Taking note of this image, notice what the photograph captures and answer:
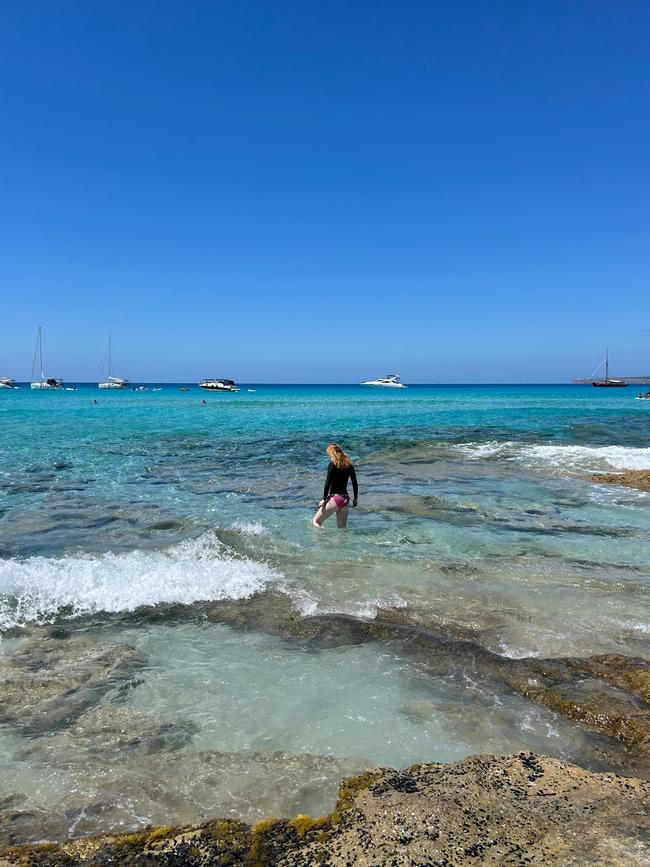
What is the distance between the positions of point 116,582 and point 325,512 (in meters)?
4.70

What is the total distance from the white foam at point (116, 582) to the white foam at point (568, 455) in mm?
15398

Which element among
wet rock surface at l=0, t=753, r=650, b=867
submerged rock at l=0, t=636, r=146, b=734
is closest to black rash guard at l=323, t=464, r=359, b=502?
submerged rock at l=0, t=636, r=146, b=734

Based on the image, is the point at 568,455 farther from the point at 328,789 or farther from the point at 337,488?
the point at 328,789

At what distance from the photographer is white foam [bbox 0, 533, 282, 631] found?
7594 millimetres

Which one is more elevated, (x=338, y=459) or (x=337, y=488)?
(x=338, y=459)

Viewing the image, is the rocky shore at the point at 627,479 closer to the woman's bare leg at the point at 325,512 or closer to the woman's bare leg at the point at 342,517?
the woman's bare leg at the point at 342,517

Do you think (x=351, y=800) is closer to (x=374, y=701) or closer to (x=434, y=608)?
(x=374, y=701)

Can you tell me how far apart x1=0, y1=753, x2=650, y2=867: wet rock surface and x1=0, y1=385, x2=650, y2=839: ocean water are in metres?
0.31

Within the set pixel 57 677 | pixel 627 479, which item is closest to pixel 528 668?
pixel 57 677

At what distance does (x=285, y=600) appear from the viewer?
7.78 metres

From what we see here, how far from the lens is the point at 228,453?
25.3 meters

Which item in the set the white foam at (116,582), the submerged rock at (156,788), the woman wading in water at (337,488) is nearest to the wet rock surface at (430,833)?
the submerged rock at (156,788)

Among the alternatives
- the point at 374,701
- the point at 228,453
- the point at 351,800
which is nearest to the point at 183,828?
the point at 351,800

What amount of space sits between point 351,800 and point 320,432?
32724mm
